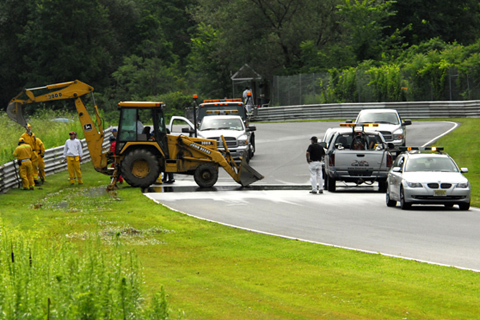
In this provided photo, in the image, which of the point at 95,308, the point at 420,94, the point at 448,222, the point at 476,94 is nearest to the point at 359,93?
the point at 420,94

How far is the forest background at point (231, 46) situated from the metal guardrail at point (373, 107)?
3002 mm

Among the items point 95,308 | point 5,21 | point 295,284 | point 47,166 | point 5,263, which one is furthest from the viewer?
point 5,21

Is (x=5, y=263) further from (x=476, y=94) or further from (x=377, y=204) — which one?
(x=476, y=94)

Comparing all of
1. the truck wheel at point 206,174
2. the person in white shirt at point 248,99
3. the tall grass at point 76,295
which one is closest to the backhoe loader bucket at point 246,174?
the truck wheel at point 206,174

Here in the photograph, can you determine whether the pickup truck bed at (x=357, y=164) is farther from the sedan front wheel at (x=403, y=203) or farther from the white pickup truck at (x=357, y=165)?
the sedan front wheel at (x=403, y=203)

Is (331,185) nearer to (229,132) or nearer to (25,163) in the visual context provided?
(229,132)

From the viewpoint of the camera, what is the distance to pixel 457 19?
2899 inches

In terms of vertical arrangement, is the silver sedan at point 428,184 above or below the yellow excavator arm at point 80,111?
below

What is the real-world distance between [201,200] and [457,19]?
56.3 m

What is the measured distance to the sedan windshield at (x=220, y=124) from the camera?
108ft

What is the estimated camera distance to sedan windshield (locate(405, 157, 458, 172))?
2169 centimetres

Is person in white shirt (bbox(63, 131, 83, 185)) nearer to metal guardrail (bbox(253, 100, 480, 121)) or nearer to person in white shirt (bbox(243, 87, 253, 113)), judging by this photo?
person in white shirt (bbox(243, 87, 253, 113))

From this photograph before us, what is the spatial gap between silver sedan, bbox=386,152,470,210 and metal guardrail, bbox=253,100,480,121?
29.0 metres

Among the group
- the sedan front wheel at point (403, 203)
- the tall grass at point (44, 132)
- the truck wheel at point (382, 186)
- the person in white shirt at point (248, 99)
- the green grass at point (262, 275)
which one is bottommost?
the truck wheel at point (382, 186)
